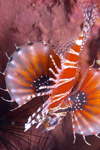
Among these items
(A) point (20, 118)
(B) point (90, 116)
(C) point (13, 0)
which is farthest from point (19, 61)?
(B) point (90, 116)

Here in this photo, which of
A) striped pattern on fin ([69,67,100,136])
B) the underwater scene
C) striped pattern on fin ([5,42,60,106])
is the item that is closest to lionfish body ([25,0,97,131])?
the underwater scene

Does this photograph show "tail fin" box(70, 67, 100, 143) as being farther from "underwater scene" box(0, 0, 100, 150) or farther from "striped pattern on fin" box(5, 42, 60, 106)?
"striped pattern on fin" box(5, 42, 60, 106)

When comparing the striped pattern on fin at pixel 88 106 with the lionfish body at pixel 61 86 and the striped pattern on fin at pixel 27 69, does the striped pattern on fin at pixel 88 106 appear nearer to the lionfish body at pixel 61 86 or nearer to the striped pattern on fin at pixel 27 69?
the lionfish body at pixel 61 86

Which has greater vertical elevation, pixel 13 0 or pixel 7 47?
pixel 13 0

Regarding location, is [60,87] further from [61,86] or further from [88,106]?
[88,106]

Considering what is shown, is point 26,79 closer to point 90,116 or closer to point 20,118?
point 20,118

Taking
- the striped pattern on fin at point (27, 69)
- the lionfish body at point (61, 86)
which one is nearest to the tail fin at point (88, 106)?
the lionfish body at point (61, 86)

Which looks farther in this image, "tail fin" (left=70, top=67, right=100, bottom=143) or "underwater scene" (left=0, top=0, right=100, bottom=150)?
"tail fin" (left=70, top=67, right=100, bottom=143)
